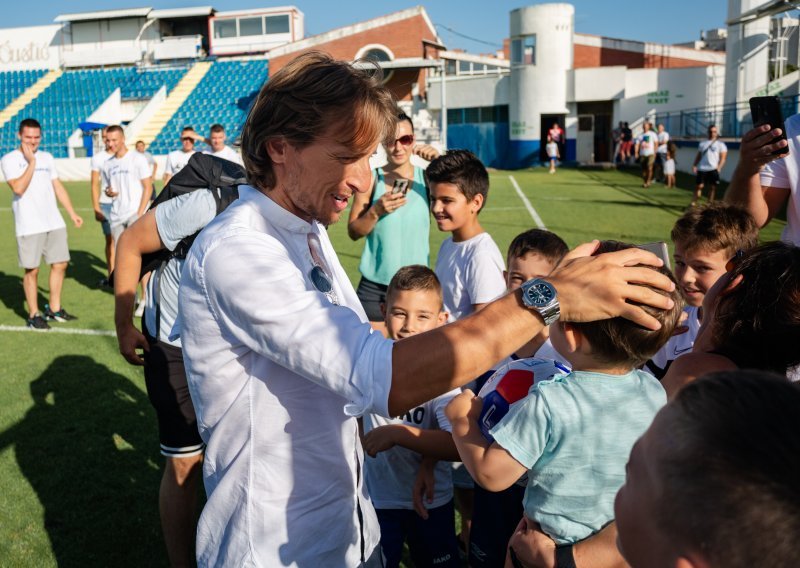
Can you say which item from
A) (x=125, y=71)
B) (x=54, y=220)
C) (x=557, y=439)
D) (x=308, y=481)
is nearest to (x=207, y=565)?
(x=308, y=481)

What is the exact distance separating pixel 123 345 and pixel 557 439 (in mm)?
2393

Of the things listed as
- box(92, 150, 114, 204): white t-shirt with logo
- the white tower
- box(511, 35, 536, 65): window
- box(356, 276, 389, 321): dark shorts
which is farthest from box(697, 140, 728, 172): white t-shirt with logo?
box(511, 35, 536, 65): window

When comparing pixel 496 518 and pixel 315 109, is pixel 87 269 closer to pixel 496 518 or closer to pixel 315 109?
pixel 496 518

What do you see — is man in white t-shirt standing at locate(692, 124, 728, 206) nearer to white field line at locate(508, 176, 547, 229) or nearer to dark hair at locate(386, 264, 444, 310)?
white field line at locate(508, 176, 547, 229)

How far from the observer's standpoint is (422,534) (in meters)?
2.99

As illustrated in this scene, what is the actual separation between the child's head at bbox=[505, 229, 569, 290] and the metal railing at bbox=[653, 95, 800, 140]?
61.0ft

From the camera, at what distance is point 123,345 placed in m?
3.41

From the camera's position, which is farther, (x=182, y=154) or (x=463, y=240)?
(x=182, y=154)

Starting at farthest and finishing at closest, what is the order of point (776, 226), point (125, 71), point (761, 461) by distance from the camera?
point (125, 71), point (776, 226), point (761, 461)

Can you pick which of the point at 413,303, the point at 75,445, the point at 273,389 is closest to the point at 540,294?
the point at 273,389

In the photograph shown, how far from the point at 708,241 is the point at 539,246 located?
0.74 m

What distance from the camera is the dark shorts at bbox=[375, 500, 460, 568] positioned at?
2.96m

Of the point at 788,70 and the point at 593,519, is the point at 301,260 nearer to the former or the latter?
the point at 593,519

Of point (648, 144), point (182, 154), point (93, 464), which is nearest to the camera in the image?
point (93, 464)
